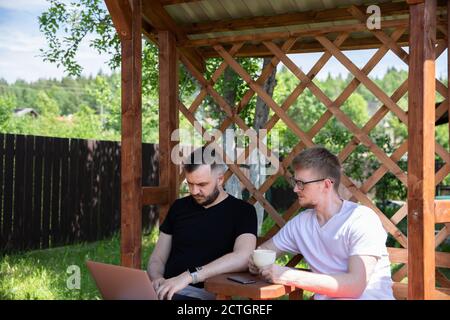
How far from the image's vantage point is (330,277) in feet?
5.91

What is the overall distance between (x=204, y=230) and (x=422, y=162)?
98 cm

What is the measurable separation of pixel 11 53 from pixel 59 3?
36.1m

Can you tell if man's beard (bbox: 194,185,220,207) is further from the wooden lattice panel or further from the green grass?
the green grass

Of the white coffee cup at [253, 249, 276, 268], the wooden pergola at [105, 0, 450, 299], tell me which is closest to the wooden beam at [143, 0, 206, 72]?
the wooden pergola at [105, 0, 450, 299]

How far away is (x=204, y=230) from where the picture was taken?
2303mm

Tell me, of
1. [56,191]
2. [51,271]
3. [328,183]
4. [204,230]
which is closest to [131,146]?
[204,230]

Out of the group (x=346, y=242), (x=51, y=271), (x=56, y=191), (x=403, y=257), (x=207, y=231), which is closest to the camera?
(x=346, y=242)

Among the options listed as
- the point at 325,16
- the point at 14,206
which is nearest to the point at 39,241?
the point at 14,206

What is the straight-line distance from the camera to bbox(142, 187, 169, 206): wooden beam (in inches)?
108

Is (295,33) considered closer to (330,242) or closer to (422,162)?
(422,162)

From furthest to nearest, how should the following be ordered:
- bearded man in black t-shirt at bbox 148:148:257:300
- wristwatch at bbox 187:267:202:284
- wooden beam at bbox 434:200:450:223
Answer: bearded man in black t-shirt at bbox 148:148:257:300, wristwatch at bbox 187:267:202:284, wooden beam at bbox 434:200:450:223

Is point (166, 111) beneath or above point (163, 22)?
beneath

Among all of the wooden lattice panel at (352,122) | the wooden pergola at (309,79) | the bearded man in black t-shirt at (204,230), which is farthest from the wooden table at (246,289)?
the wooden lattice panel at (352,122)
